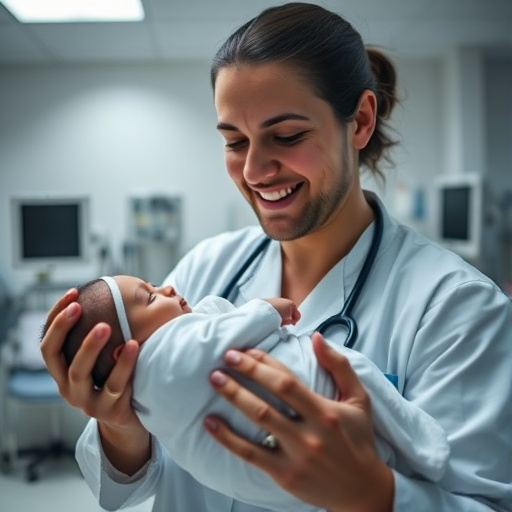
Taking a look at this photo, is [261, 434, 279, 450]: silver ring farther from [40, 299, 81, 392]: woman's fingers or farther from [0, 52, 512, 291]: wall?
[0, 52, 512, 291]: wall

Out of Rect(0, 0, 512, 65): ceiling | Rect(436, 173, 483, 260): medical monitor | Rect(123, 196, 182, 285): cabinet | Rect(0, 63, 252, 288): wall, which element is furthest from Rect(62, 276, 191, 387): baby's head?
Rect(436, 173, 483, 260): medical monitor

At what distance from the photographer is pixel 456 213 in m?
3.30

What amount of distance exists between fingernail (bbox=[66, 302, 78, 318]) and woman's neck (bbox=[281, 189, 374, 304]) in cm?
36

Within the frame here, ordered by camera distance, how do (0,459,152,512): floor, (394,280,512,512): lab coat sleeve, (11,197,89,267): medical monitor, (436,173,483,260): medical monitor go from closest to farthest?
1. (394,280,512,512): lab coat sleeve
2. (0,459,152,512): floor
3. (11,197,89,267): medical monitor
4. (436,173,483,260): medical monitor

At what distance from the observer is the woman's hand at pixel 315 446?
1.69ft

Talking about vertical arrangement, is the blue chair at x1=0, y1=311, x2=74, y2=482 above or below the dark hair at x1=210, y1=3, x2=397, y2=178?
below

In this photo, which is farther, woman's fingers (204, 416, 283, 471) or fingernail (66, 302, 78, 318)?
fingernail (66, 302, 78, 318)

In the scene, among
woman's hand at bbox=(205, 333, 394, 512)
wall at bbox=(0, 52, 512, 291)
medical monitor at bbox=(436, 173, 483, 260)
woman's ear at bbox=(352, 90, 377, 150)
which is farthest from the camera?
wall at bbox=(0, 52, 512, 291)

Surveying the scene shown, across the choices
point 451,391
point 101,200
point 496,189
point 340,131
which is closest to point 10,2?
point 101,200

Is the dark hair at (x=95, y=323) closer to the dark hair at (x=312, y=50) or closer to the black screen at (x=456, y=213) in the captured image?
the dark hair at (x=312, y=50)

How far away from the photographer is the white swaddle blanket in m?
0.59

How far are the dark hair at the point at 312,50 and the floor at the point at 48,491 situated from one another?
1.71 meters

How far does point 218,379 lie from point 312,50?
48 cm

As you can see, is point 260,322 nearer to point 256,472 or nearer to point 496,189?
point 256,472
